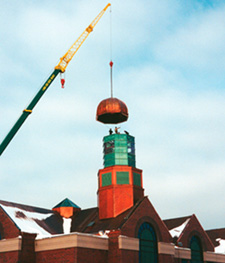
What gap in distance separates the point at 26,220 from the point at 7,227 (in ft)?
9.16

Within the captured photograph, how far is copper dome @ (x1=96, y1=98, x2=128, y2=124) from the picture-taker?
54.3m

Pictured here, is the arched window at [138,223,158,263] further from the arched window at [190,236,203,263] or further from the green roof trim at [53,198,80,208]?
the green roof trim at [53,198,80,208]

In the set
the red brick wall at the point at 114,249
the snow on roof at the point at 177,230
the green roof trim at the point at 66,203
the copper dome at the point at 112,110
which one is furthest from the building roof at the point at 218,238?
the red brick wall at the point at 114,249

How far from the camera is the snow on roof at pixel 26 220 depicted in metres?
45.3

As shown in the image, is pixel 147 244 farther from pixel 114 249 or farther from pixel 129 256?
pixel 114 249

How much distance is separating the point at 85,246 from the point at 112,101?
1982 centimetres

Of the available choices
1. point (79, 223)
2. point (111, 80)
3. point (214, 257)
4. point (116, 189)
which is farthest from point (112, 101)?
point (214, 257)

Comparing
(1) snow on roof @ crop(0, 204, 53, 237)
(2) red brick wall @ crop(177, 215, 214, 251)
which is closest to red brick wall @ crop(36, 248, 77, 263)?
(1) snow on roof @ crop(0, 204, 53, 237)

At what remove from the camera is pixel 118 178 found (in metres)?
51.3

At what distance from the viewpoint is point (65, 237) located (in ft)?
138

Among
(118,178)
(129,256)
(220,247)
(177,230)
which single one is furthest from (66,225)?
(220,247)

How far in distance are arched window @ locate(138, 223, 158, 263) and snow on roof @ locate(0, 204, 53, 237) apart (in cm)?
995

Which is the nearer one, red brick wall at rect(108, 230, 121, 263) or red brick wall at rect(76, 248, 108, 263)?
red brick wall at rect(76, 248, 108, 263)

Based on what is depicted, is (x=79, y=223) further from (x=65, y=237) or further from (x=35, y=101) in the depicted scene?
(x=35, y=101)
